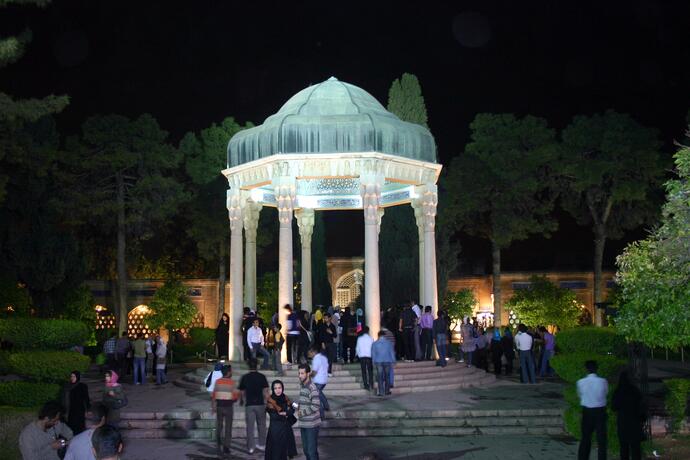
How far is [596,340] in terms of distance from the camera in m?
15.0

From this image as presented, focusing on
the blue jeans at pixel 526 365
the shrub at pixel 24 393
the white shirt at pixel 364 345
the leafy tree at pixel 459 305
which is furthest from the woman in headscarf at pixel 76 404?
the leafy tree at pixel 459 305

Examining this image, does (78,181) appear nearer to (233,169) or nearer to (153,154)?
(153,154)

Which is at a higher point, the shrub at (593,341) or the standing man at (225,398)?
the shrub at (593,341)

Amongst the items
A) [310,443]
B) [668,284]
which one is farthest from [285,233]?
[668,284]

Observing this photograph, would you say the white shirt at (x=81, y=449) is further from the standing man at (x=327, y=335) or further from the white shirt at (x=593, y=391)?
the standing man at (x=327, y=335)

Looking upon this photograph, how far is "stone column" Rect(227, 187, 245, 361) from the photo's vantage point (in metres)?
22.0

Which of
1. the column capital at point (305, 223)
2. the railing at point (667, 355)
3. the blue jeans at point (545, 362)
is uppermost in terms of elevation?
the column capital at point (305, 223)

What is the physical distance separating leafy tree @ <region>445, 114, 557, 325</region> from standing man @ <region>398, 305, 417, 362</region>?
642 inches

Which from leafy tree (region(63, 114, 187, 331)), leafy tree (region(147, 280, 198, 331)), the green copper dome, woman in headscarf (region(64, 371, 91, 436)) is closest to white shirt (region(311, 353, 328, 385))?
woman in headscarf (region(64, 371, 91, 436))

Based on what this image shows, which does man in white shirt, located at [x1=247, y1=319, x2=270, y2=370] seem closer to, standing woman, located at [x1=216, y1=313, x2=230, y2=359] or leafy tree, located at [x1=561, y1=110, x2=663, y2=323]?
standing woman, located at [x1=216, y1=313, x2=230, y2=359]

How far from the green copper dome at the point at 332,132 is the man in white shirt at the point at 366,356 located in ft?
17.6

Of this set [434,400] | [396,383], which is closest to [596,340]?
[434,400]

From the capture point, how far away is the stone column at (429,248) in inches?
880

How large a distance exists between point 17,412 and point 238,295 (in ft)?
33.1
